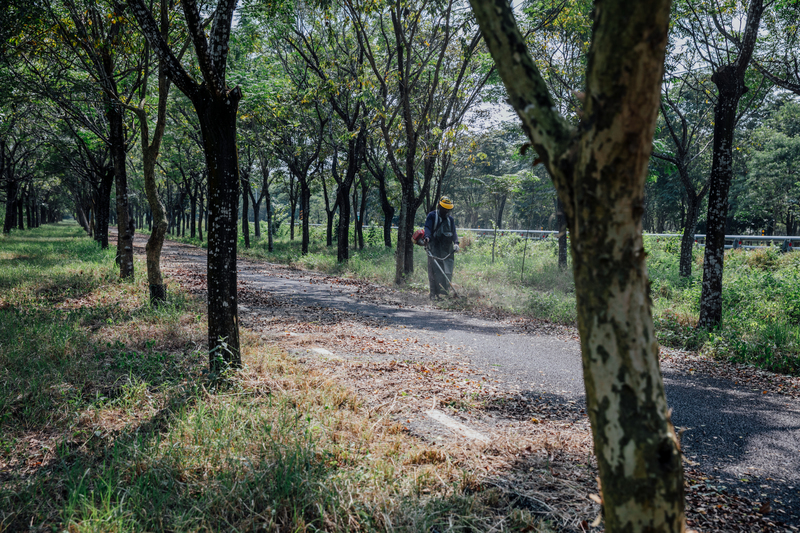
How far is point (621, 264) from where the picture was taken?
1382 millimetres

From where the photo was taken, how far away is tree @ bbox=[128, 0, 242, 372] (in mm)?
4078

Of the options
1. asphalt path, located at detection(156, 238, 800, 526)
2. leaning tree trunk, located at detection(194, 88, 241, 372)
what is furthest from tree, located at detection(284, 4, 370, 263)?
leaning tree trunk, located at detection(194, 88, 241, 372)

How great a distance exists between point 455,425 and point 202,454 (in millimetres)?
1891

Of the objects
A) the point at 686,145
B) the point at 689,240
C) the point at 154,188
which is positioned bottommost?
the point at 689,240

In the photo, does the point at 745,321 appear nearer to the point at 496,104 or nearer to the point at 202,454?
the point at 202,454

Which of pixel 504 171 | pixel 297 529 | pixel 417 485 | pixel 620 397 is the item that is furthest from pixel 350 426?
pixel 504 171

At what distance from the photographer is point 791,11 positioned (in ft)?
29.3

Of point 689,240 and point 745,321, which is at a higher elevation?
point 689,240

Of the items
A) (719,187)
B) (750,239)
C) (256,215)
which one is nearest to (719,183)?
(719,187)

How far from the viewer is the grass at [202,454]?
2402mm

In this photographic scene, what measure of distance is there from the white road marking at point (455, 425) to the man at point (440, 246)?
656 centimetres

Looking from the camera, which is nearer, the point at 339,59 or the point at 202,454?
the point at 202,454

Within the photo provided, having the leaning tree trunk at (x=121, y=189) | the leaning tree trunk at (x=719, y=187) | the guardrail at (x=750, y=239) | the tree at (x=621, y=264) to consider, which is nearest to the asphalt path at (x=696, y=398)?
the tree at (x=621, y=264)

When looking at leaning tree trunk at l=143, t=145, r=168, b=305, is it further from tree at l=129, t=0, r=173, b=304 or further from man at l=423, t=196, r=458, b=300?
man at l=423, t=196, r=458, b=300
